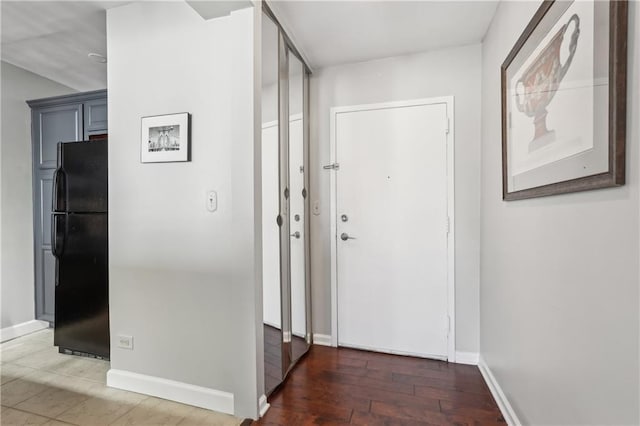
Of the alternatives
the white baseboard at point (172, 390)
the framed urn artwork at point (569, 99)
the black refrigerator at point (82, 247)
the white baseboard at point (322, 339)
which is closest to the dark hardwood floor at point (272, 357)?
the white baseboard at point (172, 390)

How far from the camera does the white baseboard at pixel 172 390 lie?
1.76m

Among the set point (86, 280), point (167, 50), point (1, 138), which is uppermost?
point (167, 50)

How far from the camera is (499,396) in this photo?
1805 mm

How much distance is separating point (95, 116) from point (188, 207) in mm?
1847

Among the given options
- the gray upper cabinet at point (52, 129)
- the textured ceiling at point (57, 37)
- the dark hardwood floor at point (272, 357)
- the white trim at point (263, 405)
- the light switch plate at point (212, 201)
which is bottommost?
the white trim at point (263, 405)

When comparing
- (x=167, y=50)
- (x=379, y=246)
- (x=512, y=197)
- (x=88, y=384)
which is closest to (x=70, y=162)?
(x=167, y=50)

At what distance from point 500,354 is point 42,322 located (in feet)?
13.5

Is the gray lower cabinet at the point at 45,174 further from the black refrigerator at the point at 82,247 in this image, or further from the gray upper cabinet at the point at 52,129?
the black refrigerator at the point at 82,247

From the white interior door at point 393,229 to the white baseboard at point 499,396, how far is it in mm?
318

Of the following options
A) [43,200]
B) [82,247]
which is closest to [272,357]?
[82,247]

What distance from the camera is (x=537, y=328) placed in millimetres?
1335

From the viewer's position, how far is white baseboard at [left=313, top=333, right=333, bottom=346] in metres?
2.66

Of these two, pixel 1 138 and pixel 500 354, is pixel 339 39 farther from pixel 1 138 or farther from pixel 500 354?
pixel 1 138

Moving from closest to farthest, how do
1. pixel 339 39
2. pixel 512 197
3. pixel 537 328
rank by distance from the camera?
pixel 537 328 < pixel 512 197 < pixel 339 39
